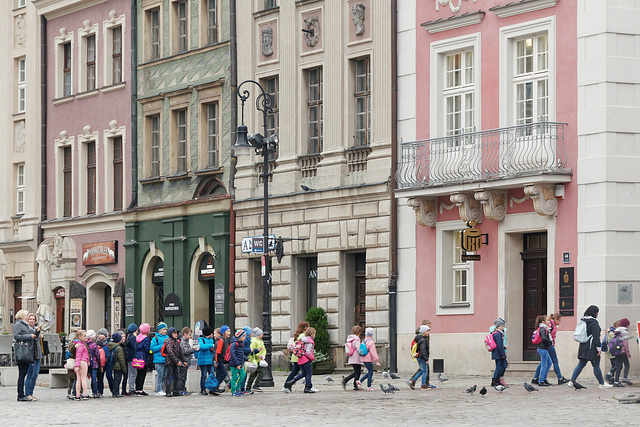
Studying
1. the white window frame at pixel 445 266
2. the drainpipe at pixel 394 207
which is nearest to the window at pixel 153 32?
the drainpipe at pixel 394 207

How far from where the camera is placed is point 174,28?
43.4 meters

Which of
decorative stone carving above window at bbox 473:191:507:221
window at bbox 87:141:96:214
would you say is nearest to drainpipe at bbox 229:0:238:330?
window at bbox 87:141:96:214

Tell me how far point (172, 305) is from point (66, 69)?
10317 mm

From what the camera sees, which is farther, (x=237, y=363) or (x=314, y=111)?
(x=314, y=111)

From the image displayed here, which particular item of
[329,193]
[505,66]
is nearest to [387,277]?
[329,193]

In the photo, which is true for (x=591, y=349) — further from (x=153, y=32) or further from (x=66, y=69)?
(x=66, y=69)

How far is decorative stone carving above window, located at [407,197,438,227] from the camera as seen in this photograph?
3412 centimetres

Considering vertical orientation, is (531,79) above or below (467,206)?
above

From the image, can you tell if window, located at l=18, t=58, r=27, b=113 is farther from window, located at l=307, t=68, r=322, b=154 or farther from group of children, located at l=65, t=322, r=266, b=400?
group of children, located at l=65, t=322, r=266, b=400

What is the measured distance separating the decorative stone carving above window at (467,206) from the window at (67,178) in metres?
18.8

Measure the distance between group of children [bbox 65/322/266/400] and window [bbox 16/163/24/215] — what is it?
2238 cm

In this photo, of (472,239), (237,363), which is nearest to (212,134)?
(472,239)

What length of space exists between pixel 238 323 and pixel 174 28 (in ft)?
30.1

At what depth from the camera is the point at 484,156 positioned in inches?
1268
